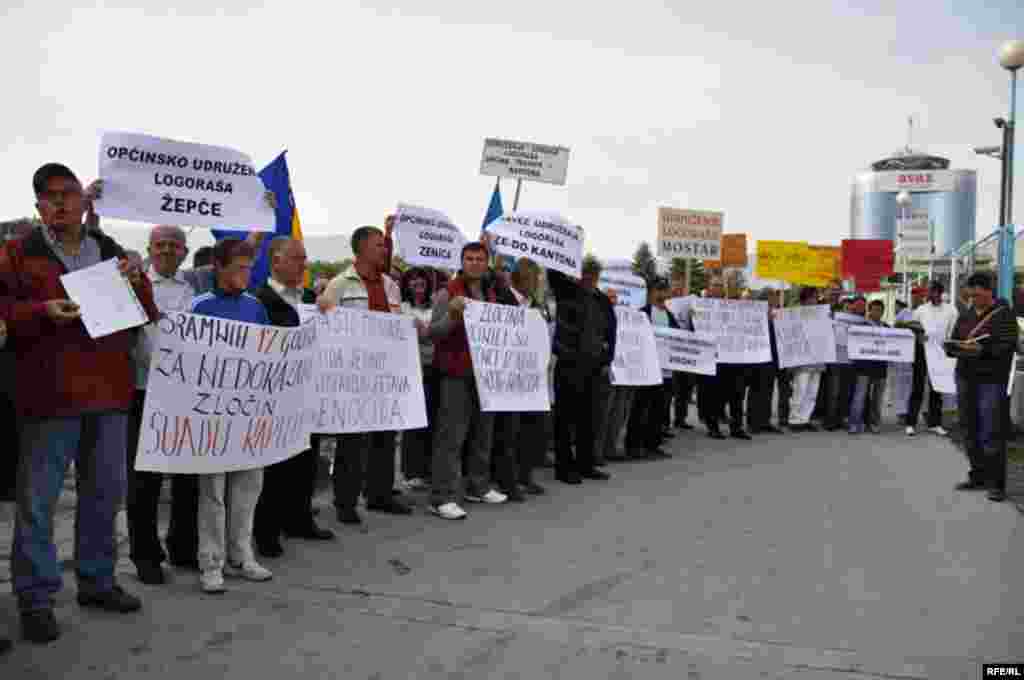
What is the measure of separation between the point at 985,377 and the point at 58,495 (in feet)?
25.2

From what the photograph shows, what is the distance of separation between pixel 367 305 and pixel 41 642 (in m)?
3.25

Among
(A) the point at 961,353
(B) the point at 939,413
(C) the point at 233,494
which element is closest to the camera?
(C) the point at 233,494

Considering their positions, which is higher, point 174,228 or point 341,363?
point 174,228

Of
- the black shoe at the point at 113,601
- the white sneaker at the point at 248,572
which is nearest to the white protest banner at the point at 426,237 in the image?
the white sneaker at the point at 248,572

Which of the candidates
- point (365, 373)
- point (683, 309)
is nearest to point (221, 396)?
point (365, 373)

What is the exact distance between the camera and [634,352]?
9953 millimetres

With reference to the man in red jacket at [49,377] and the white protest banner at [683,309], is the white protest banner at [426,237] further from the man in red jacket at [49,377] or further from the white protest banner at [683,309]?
the white protest banner at [683,309]

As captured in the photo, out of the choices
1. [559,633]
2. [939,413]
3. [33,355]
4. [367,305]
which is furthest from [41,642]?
[939,413]

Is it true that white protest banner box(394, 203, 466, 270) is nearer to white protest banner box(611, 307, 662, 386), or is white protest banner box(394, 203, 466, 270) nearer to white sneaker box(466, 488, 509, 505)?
white sneaker box(466, 488, 509, 505)

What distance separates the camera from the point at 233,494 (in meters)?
4.91

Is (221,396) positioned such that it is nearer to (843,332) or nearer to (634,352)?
(634,352)

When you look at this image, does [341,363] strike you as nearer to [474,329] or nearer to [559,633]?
[474,329]

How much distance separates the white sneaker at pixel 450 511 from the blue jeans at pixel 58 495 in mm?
2715

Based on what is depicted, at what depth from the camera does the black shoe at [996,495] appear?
7.70 m
